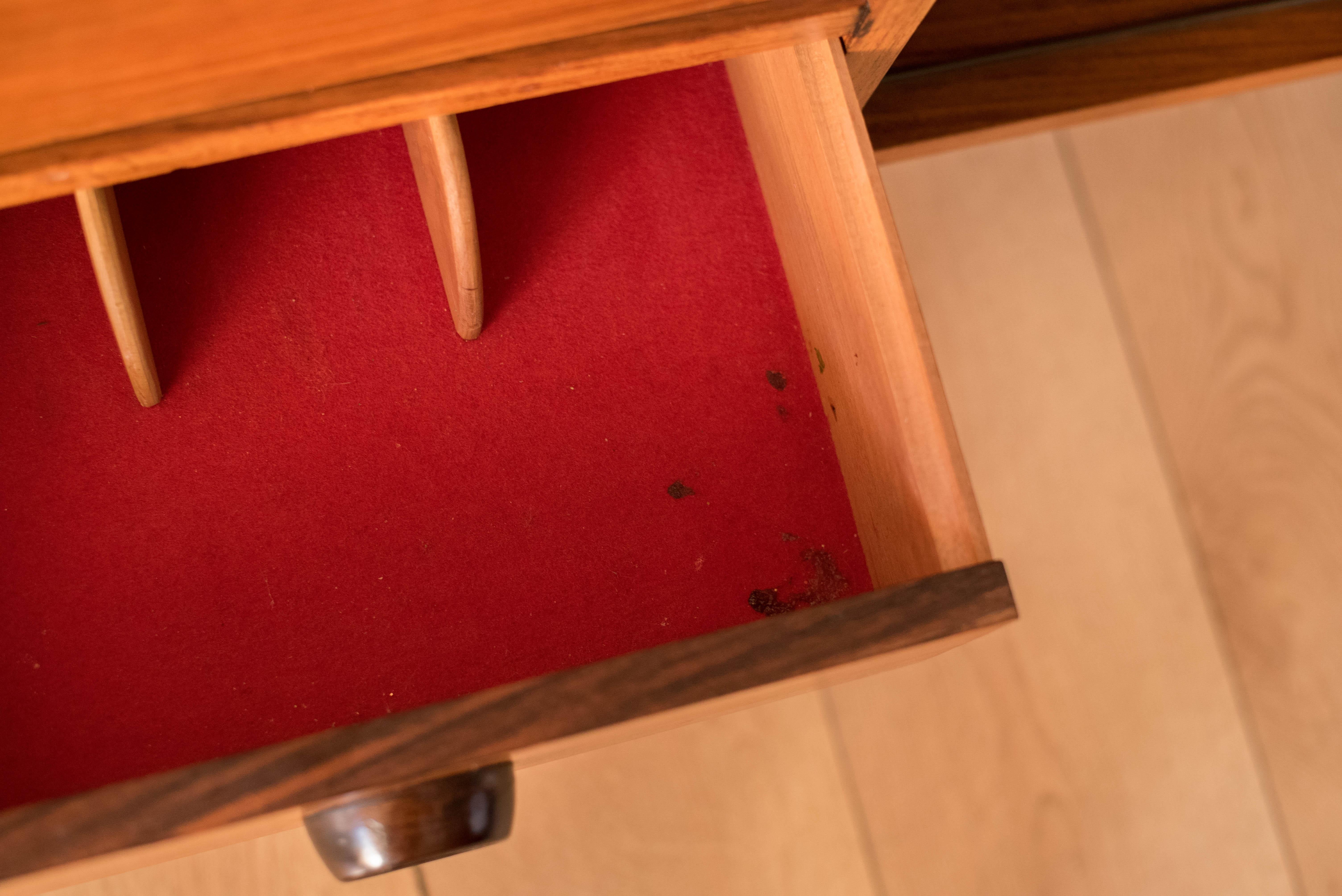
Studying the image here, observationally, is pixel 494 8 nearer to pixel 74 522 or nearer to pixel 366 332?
pixel 366 332

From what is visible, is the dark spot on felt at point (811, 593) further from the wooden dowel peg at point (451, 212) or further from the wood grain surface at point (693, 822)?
the wood grain surface at point (693, 822)

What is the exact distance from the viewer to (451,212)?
39cm

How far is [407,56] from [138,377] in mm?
197

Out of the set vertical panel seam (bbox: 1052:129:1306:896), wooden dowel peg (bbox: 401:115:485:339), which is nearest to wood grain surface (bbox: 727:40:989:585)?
wooden dowel peg (bbox: 401:115:485:339)

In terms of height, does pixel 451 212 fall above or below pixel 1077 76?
below

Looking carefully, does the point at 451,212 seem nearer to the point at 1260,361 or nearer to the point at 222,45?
the point at 222,45

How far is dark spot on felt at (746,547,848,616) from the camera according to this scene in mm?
449

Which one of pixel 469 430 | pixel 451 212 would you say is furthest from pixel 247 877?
pixel 451 212

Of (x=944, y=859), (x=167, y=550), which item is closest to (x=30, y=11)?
(x=167, y=550)

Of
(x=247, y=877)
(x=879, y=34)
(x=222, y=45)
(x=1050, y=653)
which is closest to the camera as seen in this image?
(x=222, y=45)

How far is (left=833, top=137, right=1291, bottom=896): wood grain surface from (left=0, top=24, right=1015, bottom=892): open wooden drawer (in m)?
0.34

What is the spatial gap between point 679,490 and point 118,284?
0.27 m

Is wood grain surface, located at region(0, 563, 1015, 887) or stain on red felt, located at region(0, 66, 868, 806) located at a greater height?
stain on red felt, located at region(0, 66, 868, 806)

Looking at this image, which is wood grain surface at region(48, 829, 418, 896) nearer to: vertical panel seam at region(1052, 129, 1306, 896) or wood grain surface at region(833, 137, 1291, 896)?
wood grain surface at region(833, 137, 1291, 896)
